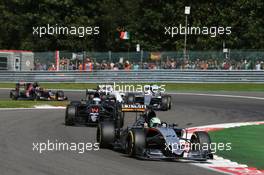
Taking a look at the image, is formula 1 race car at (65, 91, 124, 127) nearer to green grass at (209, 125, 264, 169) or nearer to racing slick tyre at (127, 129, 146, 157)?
green grass at (209, 125, 264, 169)

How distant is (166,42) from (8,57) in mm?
18348

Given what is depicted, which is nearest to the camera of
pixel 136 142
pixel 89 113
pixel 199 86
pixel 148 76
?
pixel 136 142

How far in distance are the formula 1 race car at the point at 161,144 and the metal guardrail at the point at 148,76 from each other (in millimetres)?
26324

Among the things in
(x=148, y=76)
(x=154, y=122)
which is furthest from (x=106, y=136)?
(x=148, y=76)

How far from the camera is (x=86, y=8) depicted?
224 feet

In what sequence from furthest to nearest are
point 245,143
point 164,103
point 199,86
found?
1. point 199,86
2. point 164,103
3. point 245,143

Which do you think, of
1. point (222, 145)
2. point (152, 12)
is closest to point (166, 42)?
point (152, 12)

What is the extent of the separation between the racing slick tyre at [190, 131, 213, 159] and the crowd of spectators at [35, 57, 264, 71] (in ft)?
89.2

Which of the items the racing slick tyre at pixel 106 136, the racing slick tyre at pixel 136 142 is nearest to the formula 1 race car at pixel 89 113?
the racing slick tyre at pixel 106 136

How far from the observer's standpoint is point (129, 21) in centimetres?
6550

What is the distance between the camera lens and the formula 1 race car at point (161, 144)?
12.3 metres

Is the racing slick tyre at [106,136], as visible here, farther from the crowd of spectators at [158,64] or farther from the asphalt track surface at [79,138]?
the crowd of spectators at [158,64]

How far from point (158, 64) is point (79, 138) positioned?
26.3 meters

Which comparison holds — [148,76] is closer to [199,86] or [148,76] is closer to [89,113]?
[199,86]
